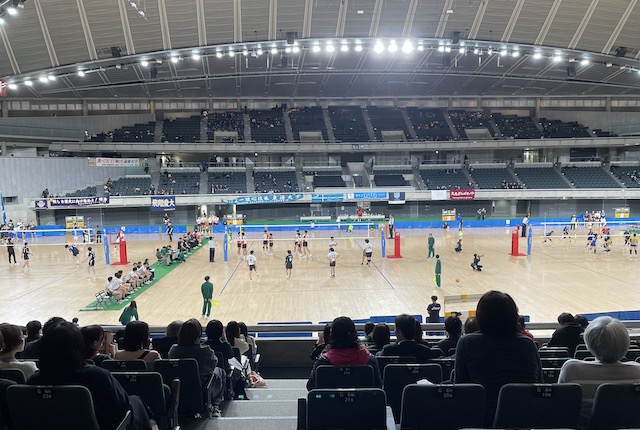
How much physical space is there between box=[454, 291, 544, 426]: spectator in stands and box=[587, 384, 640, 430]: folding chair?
376 mm

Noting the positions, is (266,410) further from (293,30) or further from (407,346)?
(293,30)

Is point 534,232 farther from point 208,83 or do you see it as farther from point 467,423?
point 467,423

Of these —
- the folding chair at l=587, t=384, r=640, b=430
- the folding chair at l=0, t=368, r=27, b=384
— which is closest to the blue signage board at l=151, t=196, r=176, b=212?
the folding chair at l=0, t=368, r=27, b=384

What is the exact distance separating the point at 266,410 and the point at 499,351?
114 inches

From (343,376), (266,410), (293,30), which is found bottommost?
(266,410)

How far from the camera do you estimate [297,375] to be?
755 cm

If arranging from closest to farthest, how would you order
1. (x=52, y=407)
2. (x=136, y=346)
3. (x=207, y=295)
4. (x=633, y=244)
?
(x=52, y=407) < (x=136, y=346) < (x=207, y=295) < (x=633, y=244)

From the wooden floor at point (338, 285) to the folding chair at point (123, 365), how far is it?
10317mm

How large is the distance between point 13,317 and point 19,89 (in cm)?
3538

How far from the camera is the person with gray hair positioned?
10.4 ft

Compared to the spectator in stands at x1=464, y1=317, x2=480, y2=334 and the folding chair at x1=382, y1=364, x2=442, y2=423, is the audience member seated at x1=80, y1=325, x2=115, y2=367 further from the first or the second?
the spectator in stands at x1=464, y1=317, x2=480, y2=334

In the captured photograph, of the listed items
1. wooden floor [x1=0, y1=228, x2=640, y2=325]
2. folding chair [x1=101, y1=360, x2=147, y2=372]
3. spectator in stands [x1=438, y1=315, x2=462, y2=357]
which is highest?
folding chair [x1=101, y1=360, x2=147, y2=372]

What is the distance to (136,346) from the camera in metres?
4.66

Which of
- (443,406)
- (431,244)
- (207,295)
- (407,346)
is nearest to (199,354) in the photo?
(407,346)
